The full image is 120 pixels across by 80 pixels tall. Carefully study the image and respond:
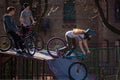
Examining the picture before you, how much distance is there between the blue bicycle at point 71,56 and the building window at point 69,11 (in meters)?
17.1

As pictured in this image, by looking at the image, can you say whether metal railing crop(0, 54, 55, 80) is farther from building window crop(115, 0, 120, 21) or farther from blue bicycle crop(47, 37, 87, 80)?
building window crop(115, 0, 120, 21)

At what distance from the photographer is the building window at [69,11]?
1230 inches

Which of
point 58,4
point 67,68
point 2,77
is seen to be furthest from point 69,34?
point 58,4

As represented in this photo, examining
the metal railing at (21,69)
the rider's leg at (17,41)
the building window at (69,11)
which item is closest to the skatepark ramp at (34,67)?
the metal railing at (21,69)

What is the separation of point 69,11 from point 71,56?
1834cm

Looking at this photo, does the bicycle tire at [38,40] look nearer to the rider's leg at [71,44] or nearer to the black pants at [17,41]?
the black pants at [17,41]

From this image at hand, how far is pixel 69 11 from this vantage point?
31719 mm

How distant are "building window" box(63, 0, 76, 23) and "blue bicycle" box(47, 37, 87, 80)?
672 inches

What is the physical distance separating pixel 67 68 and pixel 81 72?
20.0 inches

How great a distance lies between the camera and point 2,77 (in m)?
17.0

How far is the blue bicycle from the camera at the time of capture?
1305cm

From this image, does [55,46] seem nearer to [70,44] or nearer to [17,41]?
[70,44]

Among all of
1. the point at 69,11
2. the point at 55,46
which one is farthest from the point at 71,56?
the point at 69,11

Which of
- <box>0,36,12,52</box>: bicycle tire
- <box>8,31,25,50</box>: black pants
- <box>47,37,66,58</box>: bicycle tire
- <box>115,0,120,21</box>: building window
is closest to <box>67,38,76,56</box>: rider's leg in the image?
<box>47,37,66,58</box>: bicycle tire
